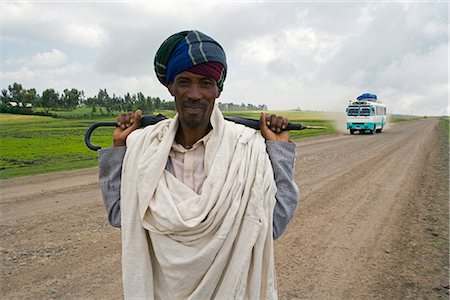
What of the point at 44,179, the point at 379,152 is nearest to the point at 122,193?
the point at 44,179

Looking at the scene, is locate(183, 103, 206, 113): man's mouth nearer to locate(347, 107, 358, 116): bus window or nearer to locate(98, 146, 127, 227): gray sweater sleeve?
locate(98, 146, 127, 227): gray sweater sleeve

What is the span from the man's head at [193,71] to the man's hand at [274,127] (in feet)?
0.83

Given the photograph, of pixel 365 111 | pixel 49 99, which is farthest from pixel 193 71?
pixel 49 99

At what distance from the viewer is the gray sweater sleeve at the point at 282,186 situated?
169 centimetres

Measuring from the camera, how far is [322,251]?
496 cm

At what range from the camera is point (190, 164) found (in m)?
1.67

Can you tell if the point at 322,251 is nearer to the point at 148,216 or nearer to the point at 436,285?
the point at 436,285

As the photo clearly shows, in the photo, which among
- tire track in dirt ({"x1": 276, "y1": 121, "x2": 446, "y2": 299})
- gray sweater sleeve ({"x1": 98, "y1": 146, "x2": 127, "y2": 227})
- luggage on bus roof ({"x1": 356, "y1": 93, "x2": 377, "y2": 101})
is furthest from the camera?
luggage on bus roof ({"x1": 356, "y1": 93, "x2": 377, "y2": 101})

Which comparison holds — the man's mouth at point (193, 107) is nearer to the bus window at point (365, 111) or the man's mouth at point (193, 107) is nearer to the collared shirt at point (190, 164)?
the collared shirt at point (190, 164)

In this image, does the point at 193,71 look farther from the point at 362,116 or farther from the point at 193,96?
the point at 362,116

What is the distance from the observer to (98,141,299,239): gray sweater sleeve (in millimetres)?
1694

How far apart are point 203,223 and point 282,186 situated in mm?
421

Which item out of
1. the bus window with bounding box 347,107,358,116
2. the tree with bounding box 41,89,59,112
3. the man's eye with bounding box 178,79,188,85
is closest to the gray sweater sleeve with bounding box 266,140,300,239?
the man's eye with bounding box 178,79,188,85

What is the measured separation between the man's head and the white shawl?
111mm
